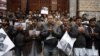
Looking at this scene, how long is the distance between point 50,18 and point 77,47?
1602 mm

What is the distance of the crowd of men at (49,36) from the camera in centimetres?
1490

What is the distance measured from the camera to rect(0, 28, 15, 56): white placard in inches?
581

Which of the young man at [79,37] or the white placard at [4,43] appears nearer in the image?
the white placard at [4,43]

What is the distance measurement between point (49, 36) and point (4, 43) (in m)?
1.77

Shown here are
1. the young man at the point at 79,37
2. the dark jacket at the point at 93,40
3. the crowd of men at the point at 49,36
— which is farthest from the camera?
the dark jacket at the point at 93,40

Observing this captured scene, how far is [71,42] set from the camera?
15078 millimetres

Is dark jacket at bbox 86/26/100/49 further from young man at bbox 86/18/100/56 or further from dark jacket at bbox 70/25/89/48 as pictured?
dark jacket at bbox 70/25/89/48

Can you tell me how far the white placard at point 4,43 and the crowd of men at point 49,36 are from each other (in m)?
0.28

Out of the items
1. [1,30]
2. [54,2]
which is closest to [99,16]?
[54,2]

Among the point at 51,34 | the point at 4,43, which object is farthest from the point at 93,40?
the point at 4,43

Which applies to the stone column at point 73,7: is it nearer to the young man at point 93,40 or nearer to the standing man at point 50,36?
the young man at point 93,40

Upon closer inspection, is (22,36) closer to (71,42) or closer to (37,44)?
(37,44)

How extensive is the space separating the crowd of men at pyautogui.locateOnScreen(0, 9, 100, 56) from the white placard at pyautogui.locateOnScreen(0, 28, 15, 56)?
0.28 meters

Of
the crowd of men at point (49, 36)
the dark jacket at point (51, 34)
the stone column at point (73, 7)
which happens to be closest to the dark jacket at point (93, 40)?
the crowd of men at point (49, 36)
